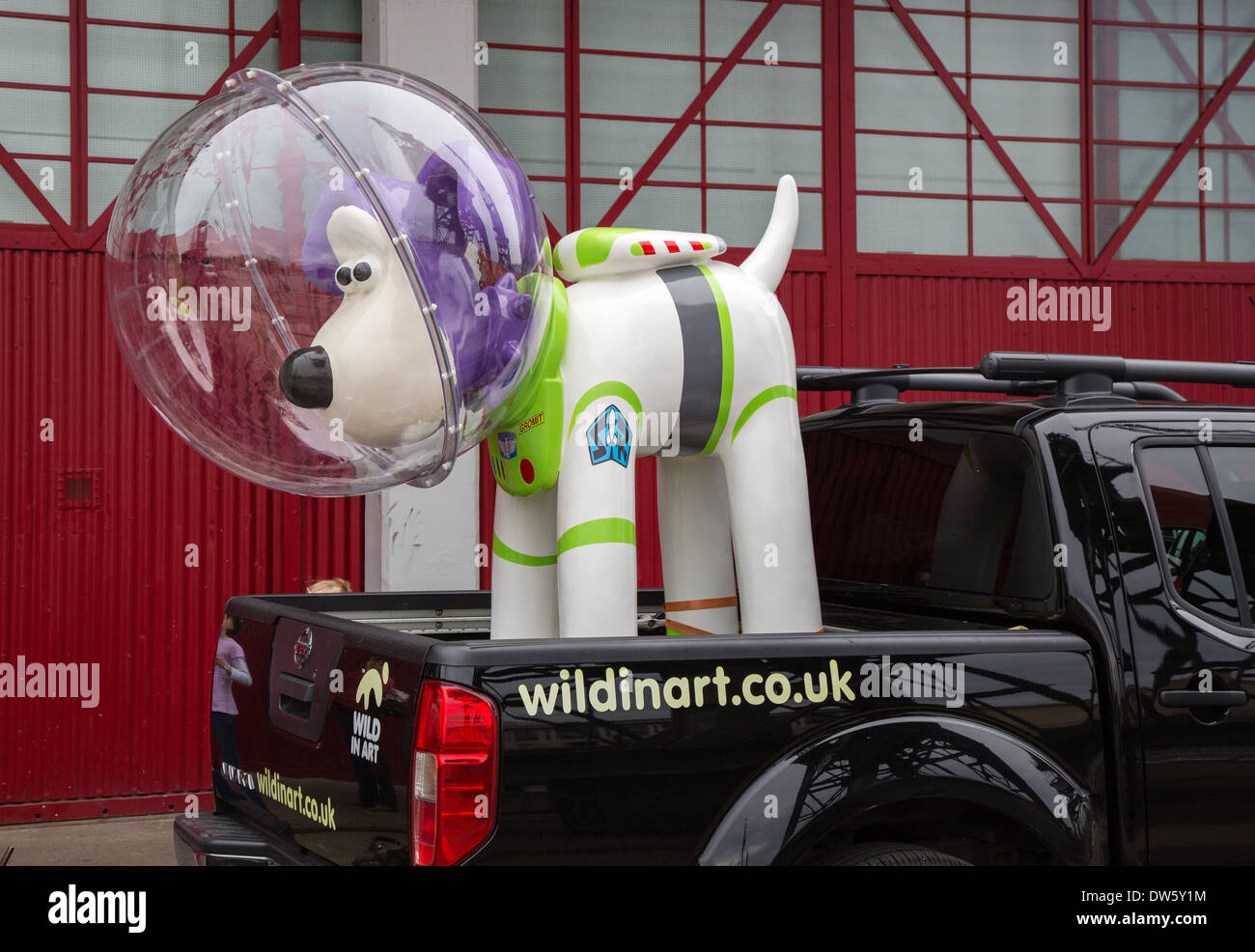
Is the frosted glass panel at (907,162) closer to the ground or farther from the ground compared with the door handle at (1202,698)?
farther from the ground

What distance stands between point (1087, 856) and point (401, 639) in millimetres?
1613

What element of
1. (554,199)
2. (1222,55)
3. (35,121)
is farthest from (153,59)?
(1222,55)

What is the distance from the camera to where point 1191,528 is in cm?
333

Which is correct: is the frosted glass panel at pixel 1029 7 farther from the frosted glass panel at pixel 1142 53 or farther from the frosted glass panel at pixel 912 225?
the frosted glass panel at pixel 912 225

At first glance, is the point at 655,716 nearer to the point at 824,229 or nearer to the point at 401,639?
the point at 401,639

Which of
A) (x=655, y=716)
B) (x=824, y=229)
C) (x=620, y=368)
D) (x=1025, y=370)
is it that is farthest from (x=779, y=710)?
(x=824, y=229)

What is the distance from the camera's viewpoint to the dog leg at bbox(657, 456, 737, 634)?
387cm

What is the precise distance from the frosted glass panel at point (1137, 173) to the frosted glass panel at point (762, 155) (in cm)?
196

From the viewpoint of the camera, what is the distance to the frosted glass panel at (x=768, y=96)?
8.02 metres

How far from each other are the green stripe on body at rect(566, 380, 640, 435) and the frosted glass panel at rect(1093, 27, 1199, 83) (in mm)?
6453

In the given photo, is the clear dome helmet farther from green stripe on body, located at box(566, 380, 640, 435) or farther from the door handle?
the door handle

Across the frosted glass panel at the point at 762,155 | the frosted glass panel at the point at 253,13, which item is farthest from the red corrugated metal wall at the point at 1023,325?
the frosted glass panel at the point at 253,13

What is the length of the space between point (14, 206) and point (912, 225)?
5.14 metres

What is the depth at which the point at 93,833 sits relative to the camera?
6.61 meters
